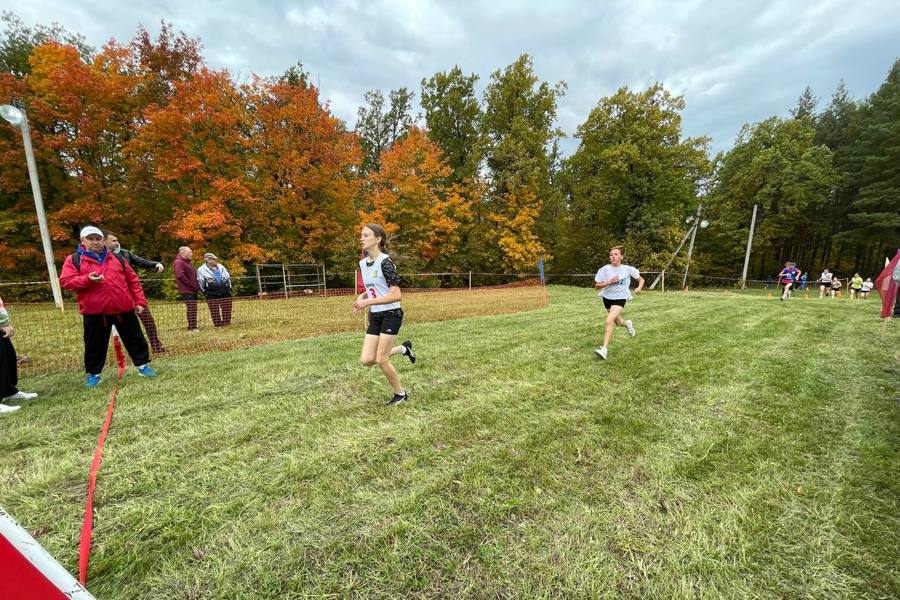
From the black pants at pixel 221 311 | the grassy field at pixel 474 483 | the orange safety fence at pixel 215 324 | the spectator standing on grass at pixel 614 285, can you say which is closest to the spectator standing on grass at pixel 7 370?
the grassy field at pixel 474 483

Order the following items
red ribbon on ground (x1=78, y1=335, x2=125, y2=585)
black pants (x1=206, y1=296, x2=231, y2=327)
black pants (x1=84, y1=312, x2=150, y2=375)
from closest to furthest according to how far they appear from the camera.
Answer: red ribbon on ground (x1=78, y1=335, x2=125, y2=585) < black pants (x1=84, y1=312, x2=150, y2=375) < black pants (x1=206, y1=296, x2=231, y2=327)

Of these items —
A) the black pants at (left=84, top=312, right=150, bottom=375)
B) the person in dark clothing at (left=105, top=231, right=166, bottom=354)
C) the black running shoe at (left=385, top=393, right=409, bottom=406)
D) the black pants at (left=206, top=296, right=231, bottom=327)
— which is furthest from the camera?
the black pants at (left=206, top=296, right=231, bottom=327)

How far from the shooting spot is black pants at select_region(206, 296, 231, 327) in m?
8.28

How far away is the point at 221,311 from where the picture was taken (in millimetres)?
8359

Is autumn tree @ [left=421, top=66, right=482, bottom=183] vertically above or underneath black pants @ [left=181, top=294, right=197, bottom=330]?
above

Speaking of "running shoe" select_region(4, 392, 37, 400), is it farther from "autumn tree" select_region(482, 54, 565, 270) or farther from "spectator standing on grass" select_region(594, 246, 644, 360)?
"autumn tree" select_region(482, 54, 565, 270)

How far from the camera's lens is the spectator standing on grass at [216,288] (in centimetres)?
814

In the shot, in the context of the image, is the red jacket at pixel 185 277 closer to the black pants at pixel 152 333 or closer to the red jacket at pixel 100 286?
the black pants at pixel 152 333

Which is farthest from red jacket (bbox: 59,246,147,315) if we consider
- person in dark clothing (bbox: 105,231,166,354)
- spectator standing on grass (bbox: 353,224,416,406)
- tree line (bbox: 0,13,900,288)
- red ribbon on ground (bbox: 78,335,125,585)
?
tree line (bbox: 0,13,900,288)

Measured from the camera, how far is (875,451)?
278 cm

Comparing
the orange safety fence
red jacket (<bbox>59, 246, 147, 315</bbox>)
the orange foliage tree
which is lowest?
the orange safety fence

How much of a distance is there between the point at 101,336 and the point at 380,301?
396cm

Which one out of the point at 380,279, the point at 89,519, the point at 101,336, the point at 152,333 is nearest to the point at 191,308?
the point at 152,333

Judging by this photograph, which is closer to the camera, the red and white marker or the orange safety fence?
the red and white marker
